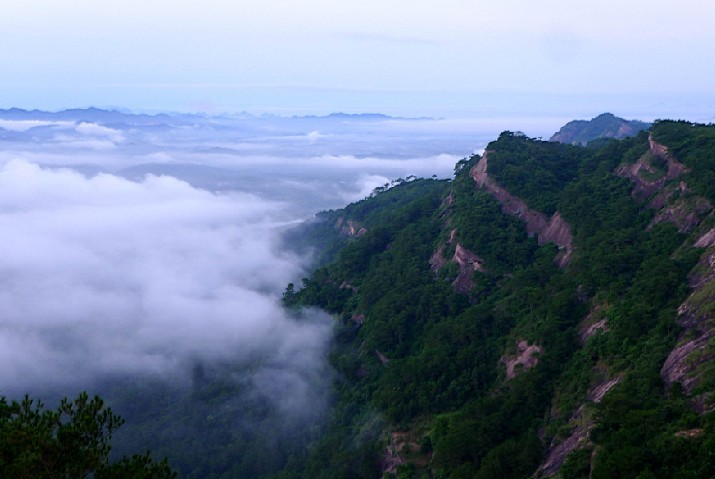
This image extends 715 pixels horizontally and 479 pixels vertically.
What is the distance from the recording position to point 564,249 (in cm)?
4838

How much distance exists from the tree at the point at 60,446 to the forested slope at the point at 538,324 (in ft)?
57.5

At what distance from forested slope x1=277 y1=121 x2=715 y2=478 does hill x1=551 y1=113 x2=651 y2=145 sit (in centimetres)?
7648

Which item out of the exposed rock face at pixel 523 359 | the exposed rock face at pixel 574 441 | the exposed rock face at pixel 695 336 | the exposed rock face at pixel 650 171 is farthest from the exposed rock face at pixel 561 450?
the exposed rock face at pixel 650 171

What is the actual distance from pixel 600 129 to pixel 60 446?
15980 centimetres

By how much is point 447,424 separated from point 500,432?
4960 millimetres

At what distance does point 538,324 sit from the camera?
39031 millimetres

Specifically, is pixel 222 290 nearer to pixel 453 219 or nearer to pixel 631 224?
pixel 453 219

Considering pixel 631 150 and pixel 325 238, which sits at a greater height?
pixel 631 150

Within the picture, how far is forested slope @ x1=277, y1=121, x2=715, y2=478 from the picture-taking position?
2420 centimetres

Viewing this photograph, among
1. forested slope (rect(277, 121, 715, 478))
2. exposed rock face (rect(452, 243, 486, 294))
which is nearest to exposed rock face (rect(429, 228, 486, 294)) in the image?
A: exposed rock face (rect(452, 243, 486, 294))

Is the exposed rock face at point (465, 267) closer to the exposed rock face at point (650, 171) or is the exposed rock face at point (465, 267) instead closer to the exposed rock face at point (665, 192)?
the exposed rock face at point (665, 192)

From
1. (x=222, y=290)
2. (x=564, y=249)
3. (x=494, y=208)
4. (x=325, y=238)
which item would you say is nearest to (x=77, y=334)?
(x=222, y=290)

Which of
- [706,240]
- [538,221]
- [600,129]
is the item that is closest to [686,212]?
[706,240]

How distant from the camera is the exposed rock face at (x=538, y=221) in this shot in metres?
48.6
